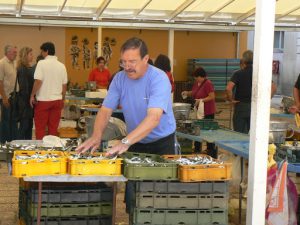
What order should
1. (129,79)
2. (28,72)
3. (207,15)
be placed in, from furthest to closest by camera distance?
(207,15) → (28,72) → (129,79)

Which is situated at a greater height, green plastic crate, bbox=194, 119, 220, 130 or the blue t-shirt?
the blue t-shirt

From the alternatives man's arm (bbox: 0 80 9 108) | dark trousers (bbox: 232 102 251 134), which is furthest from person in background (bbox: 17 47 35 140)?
dark trousers (bbox: 232 102 251 134)

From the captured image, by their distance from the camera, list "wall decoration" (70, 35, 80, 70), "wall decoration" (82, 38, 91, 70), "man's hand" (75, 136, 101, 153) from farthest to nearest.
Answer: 1. "wall decoration" (82, 38, 91, 70)
2. "wall decoration" (70, 35, 80, 70)
3. "man's hand" (75, 136, 101, 153)

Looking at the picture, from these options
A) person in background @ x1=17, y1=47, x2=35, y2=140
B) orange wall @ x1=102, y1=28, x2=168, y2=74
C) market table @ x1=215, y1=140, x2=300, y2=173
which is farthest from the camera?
orange wall @ x1=102, y1=28, x2=168, y2=74

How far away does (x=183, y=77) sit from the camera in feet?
78.5

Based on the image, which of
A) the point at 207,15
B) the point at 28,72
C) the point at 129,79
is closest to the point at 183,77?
the point at 207,15

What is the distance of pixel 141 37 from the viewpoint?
907 inches

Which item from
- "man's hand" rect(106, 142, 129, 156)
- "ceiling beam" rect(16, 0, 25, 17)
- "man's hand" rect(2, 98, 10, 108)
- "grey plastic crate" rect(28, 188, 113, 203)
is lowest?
"grey plastic crate" rect(28, 188, 113, 203)

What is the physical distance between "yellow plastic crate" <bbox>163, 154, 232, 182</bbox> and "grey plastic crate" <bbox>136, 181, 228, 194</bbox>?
77 millimetres

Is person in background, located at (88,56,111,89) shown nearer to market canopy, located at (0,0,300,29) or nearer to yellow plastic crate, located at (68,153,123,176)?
market canopy, located at (0,0,300,29)

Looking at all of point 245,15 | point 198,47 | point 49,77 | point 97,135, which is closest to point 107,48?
point 198,47

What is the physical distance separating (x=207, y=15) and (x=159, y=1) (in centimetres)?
128

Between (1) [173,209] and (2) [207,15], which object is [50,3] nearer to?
(2) [207,15]

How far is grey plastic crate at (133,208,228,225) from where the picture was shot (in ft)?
15.6
